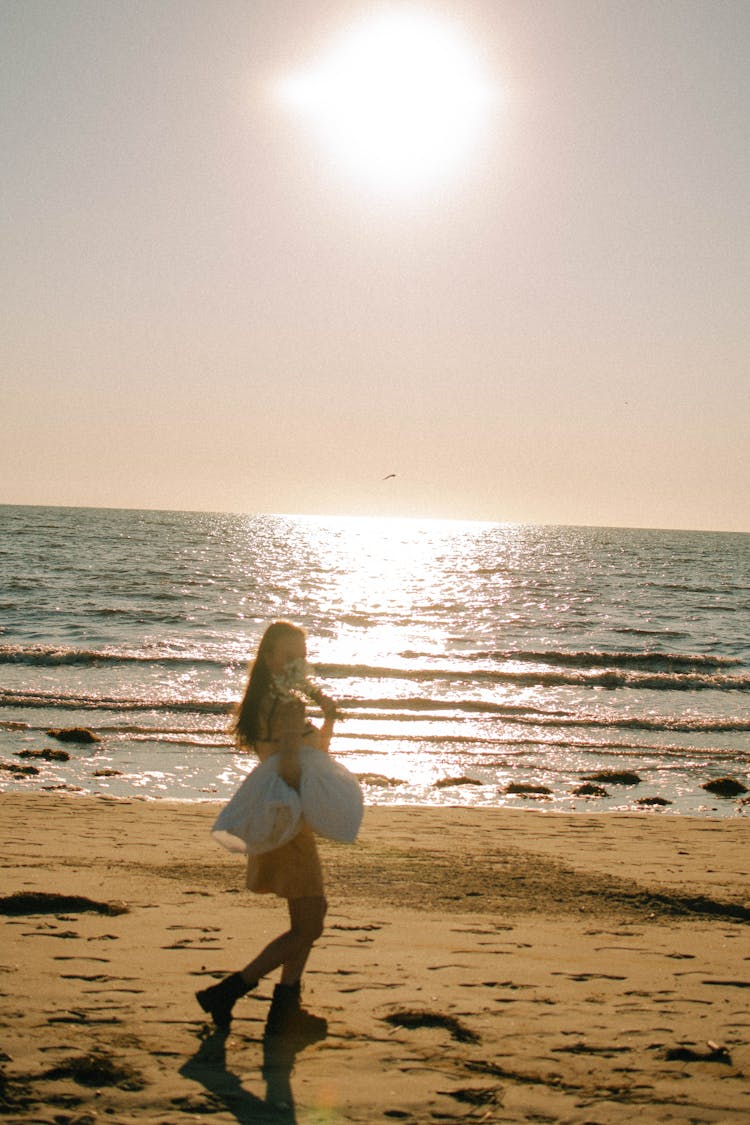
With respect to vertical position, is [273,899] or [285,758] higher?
[285,758]

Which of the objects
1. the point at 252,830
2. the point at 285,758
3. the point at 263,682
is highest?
the point at 263,682

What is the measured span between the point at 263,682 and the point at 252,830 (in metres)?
0.65

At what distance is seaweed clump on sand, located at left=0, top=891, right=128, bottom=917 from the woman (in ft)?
6.70

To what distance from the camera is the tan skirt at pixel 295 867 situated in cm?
467

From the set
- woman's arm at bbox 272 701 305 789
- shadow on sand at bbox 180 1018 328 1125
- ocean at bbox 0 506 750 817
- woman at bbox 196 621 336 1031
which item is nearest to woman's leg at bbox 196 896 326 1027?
woman at bbox 196 621 336 1031

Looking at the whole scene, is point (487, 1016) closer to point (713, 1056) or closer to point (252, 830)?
point (713, 1056)

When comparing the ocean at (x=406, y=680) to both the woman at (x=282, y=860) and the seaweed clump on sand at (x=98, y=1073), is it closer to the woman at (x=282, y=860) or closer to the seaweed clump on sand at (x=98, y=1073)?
the woman at (x=282, y=860)

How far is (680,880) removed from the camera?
800cm

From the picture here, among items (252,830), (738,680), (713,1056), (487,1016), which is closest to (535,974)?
(487,1016)

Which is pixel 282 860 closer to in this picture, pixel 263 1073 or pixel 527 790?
pixel 263 1073

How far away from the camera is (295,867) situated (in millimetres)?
4676

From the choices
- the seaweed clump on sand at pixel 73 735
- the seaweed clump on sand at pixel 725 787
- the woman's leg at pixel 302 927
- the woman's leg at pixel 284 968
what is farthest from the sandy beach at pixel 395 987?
the seaweed clump on sand at pixel 73 735

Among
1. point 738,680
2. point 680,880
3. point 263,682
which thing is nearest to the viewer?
point 263,682

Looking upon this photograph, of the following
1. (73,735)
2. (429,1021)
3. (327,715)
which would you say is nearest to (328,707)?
(327,715)
